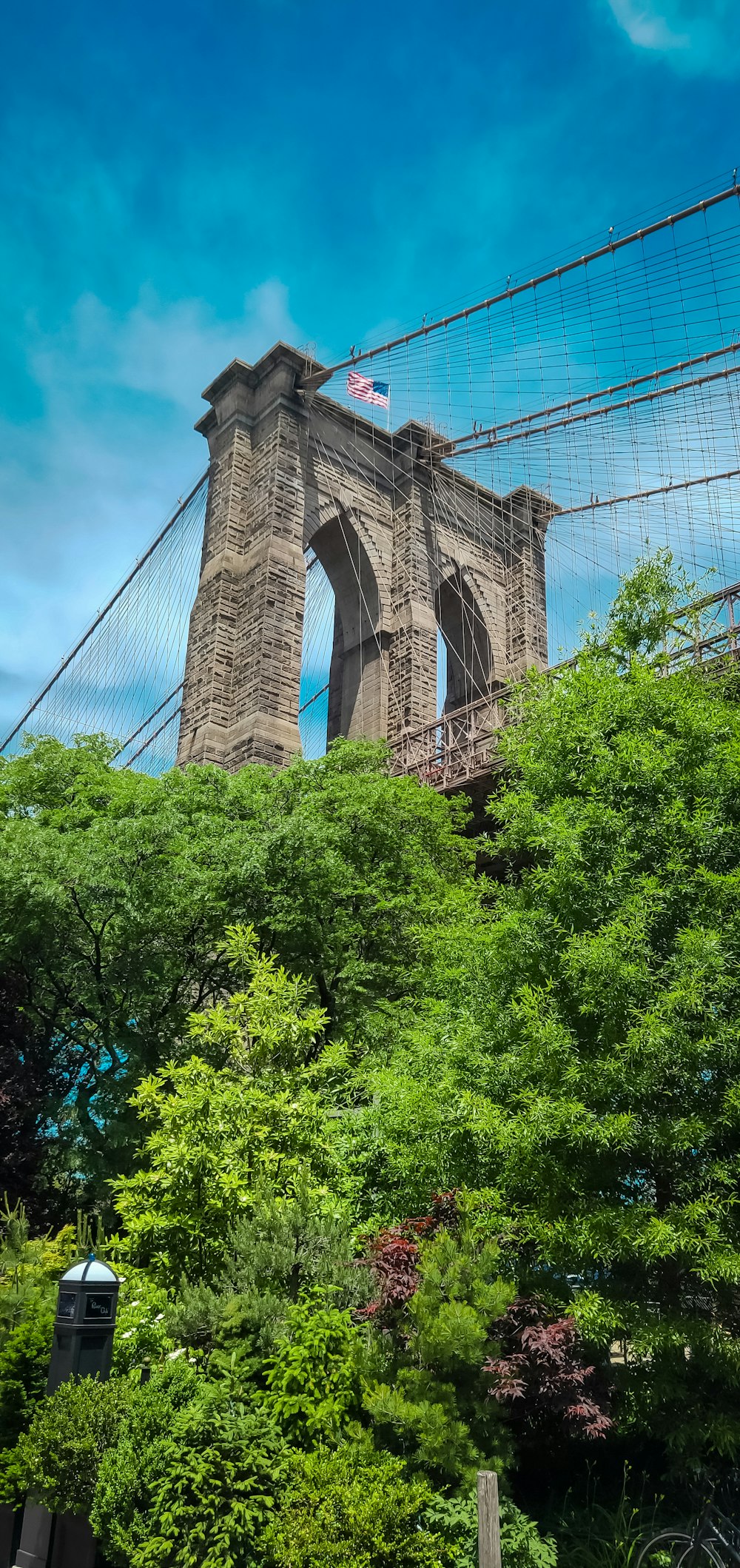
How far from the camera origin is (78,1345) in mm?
7195

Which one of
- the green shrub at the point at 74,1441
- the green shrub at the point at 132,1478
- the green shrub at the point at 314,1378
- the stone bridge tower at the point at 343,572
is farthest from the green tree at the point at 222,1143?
the stone bridge tower at the point at 343,572

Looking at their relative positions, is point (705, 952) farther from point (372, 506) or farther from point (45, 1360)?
point (372, 506)

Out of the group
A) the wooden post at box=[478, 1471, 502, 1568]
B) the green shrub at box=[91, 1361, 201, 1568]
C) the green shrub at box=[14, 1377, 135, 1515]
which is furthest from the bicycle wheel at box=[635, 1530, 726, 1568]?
the green shrub at box=[14, 1377, 135, 1515]

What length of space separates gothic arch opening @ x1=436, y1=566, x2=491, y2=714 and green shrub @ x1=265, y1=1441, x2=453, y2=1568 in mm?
29153

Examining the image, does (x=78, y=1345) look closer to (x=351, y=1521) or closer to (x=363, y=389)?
(x=351, y=1521)

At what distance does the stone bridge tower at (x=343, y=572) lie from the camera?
26828mm

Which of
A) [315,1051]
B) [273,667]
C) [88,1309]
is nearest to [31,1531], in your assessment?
[88,1309]

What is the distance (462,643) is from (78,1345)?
3111 centimetres

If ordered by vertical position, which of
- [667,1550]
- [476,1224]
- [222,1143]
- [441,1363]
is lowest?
[667,1550]

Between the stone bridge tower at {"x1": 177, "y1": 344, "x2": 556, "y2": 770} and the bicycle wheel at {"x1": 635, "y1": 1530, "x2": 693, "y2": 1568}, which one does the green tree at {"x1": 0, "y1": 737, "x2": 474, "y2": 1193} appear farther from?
the bicycle wheel at {"x1": 635, "y1": 1530, "x2": 693, "y2": 1568}

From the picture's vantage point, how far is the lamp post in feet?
23.4

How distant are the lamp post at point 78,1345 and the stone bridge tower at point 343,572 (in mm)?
18363

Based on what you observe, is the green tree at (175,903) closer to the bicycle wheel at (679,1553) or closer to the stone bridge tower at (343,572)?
the stone bridge tower at (343,572)

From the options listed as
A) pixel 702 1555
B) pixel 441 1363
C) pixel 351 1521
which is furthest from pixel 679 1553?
pixel 351 1521
